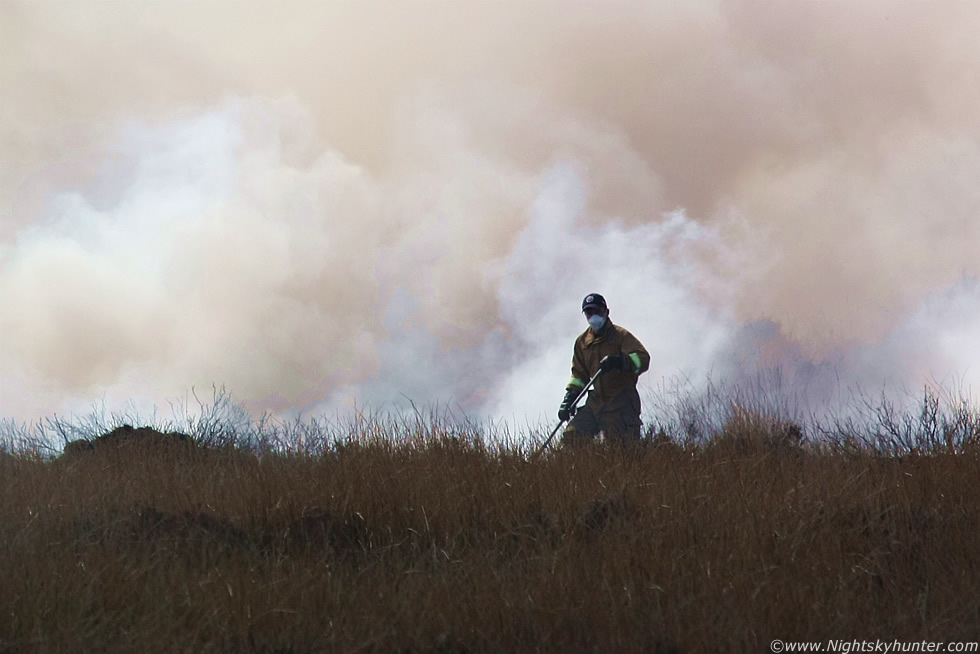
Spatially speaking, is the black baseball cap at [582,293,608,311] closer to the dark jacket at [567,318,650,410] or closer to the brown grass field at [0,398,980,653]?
the dark jacket at [567,318,650,410]

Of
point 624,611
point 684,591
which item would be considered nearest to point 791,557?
point 684,591

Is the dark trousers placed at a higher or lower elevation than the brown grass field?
higher

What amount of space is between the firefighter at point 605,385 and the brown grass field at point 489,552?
268 cm

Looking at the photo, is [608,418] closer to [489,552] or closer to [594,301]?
[594,301]

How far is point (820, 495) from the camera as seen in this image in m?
7.01

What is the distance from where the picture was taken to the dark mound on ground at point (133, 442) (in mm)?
10820

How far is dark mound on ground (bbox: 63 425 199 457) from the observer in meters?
10.8

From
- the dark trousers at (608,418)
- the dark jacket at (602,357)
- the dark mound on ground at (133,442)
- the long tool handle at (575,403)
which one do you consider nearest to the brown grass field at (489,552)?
the long tool handle at (575,403)

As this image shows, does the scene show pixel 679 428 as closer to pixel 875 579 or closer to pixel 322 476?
pixel 322 476

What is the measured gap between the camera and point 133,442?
11055 millimetres

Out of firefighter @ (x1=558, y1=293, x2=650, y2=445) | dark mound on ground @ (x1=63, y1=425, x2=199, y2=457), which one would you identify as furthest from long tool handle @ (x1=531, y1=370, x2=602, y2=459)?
dark mound on ground @ (x1=63, y1=425, x2=199, y2=457)

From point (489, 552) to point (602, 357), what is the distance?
612cm

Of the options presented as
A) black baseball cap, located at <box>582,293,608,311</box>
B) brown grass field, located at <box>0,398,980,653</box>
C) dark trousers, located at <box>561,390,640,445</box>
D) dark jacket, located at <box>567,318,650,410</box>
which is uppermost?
black baseball cap, located at <box>582,293,608,311</box>

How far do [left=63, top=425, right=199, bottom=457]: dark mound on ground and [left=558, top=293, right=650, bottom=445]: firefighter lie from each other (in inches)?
183
